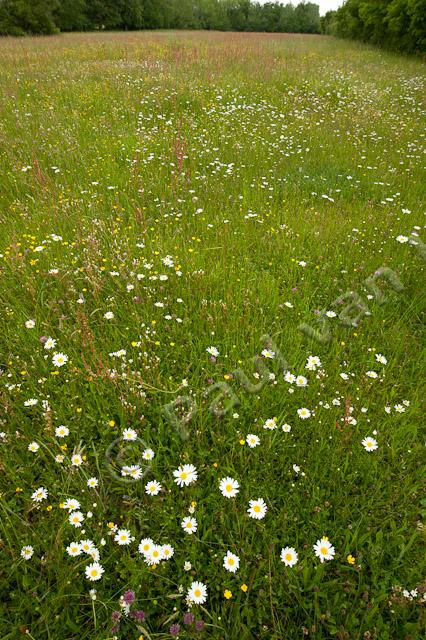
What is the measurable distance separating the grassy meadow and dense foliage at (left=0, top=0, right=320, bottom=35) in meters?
38.8

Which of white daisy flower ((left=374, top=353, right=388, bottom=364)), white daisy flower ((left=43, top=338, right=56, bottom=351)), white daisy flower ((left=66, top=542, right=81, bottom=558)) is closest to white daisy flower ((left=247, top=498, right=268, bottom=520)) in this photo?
white daisy flower ((left=66, top=542, right=81, bottom=558))

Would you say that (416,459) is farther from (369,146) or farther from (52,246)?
(369,146)

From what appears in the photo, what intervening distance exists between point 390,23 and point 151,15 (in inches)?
1782

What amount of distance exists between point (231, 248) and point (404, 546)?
2798 millimetres

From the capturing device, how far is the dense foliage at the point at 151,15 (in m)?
33.2

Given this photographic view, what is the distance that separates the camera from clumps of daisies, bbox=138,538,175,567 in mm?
1744

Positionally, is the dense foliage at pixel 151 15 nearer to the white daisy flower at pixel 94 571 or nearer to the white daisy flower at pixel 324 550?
the white daisy flower at pixel 94 571

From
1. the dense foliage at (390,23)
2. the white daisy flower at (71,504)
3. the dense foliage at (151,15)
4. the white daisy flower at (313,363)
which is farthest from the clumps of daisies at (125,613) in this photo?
the dense foliage at (151,15)

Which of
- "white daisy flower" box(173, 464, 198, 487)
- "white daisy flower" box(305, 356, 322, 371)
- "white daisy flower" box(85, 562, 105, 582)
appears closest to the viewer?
"white daisy flower" box(85, 562, 105, 582)

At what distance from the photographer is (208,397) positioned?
2459mm

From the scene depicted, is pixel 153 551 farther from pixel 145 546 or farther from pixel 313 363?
pixel 313 363

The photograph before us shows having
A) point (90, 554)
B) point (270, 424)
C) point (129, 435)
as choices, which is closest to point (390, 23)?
point (270, 424)

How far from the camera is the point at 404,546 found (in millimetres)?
1863

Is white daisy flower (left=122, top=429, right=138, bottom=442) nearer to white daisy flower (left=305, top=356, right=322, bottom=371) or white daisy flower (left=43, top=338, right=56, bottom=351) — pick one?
white daisy flower (left=43, top=338, right=56, bottom=351)
